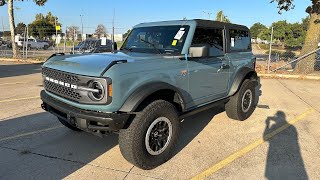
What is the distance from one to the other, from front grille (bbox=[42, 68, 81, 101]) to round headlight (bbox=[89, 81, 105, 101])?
0.73 feet

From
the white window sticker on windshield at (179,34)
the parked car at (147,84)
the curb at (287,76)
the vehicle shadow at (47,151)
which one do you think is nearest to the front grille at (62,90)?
the parked car at (147,84)

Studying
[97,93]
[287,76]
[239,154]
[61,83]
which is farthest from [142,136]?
[287,76]

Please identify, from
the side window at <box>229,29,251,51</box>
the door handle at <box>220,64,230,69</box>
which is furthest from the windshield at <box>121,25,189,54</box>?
the side window at <box>229,29,251,51</box>

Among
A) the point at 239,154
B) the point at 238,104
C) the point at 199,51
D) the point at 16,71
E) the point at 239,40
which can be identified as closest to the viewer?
the point at 199,51

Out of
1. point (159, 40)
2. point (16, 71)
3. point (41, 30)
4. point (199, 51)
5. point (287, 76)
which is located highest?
point (41, 30)

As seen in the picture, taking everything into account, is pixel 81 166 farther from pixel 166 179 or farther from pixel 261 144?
pixel 261 144

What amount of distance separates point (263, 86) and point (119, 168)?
26.5 ft

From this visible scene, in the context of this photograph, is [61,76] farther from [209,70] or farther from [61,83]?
[209,70]

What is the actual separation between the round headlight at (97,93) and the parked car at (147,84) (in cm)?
1

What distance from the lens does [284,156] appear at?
4301 millimetres

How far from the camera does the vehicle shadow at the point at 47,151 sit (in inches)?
149

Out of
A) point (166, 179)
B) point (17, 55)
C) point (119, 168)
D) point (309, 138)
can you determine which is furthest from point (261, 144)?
point (17, 55)

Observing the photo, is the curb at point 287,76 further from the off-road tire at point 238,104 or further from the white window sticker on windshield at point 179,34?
the white window sticker on windshield at point 179,34

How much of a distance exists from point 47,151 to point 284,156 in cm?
350
